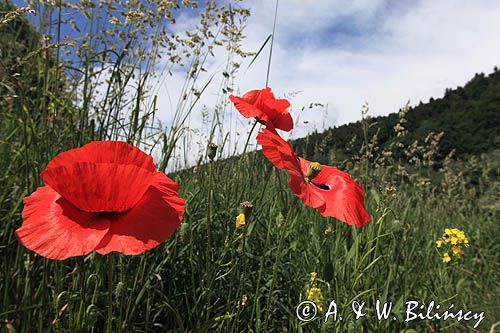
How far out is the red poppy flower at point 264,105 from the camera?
1121mm

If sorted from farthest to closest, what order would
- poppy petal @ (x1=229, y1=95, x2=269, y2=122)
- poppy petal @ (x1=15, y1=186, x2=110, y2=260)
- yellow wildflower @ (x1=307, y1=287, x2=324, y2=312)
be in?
1. yellow wildflower @ (x1=307, y1=287, x2=324, y2=312)
2. poppy petal @ (x1=229, y1=95, x2=269, y2=122)
3. poppy petal @ (x1=15, y1=186, x2=110, y2=260)

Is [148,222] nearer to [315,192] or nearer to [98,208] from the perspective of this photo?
[98,208]

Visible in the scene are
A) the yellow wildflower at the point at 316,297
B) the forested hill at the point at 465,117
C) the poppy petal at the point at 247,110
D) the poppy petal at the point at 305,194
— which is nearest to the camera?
the poppy petal at the point at 305,194

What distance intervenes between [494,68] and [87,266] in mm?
22676

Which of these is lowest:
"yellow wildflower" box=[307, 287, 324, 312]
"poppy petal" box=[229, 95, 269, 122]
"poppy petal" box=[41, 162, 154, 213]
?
"yellow wildflower" box=[307, 287, 324, 312]

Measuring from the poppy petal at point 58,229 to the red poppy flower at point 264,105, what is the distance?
548mm

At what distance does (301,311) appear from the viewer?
156 cm

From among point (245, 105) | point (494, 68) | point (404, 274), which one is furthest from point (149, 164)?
point (494, 68)

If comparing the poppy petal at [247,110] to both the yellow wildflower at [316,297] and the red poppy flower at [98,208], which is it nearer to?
the red poppy flower at [98,208]

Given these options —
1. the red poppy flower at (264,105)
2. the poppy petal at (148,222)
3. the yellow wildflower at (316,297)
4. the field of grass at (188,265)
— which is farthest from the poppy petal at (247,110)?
the yellow wildflower at (316,297)

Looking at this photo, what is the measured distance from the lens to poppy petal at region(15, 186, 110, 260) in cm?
62

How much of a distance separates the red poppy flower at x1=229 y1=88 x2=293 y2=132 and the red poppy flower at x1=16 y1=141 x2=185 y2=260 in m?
0.46

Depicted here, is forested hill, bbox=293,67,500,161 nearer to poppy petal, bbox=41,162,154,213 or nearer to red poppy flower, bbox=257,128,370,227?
red poppy flower, bbox=257,128,370,227

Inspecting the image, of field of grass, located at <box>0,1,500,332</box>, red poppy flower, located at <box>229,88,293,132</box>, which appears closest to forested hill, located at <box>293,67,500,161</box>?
field of grass, located at <box>0,1,500,332</box>
